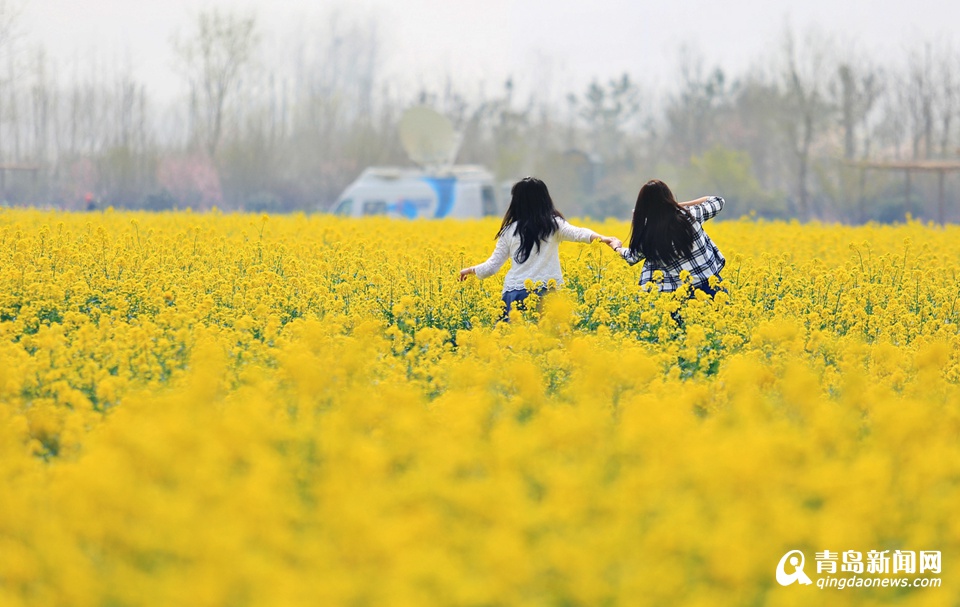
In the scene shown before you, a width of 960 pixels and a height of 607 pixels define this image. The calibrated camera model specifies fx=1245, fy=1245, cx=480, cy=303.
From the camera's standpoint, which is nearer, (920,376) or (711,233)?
(920,376)

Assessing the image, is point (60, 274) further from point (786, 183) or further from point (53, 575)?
point (786, 183)

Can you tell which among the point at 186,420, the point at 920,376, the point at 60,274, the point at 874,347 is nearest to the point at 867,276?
the point at 874,347

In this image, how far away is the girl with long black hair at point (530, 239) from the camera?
27.8 ft

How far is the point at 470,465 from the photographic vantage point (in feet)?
13.1

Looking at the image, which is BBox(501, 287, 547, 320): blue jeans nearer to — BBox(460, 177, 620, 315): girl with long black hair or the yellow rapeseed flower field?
BBox(460, 177, 620, 315): girl with long black hair

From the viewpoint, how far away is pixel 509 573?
315 cm

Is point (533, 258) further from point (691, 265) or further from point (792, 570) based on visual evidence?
point (792, 570)

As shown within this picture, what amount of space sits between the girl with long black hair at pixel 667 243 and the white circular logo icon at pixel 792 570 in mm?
4898

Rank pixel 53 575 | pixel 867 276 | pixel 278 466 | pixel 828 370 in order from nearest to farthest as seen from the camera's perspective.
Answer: pixel 53 575, pixel 278 466, pixel 828 370, pixel 867 276

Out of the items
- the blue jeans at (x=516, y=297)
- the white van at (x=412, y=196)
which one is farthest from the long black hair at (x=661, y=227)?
the white van at (x=412, y=196)

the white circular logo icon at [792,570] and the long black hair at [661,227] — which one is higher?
the long black hair at [661,227]

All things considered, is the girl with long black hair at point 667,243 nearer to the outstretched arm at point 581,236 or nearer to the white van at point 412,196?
the outstretched arm at point 581,236

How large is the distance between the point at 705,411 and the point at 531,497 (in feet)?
7.02

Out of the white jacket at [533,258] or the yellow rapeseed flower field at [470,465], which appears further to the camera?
the white jacket at [533,258]
